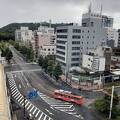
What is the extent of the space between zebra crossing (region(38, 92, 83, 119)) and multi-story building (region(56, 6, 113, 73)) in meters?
26.1

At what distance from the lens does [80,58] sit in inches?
3088

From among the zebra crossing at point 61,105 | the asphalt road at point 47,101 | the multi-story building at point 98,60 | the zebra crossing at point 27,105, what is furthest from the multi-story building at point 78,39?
the zebra crossing at point 61,105

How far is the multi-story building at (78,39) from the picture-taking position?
247 feet

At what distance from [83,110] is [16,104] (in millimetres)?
15302

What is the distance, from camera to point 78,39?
76.8 m

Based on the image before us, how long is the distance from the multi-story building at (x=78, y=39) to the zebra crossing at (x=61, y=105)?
85.5ft

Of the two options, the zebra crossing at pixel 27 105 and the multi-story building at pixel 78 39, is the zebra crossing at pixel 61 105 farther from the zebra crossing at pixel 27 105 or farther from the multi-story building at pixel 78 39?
the multi-story building at pixel 78 39

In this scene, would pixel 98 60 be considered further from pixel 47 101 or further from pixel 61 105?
pixel 47 101

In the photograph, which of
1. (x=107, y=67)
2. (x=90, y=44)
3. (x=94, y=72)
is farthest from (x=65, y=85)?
(x=90, y=44)

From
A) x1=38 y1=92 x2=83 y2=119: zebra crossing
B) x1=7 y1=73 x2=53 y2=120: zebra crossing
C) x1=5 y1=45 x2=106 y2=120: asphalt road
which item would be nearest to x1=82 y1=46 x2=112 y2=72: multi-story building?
x1=5 y1=45 x2=106 y2=120: asphalt road

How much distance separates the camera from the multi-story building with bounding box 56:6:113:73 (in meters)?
75.3

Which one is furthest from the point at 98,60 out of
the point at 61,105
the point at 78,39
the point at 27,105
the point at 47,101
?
the point at 27,105

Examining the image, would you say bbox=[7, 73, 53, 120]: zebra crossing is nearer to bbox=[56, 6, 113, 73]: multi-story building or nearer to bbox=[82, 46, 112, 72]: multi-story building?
bbox=[56, 6, 113, 73]: multi-story building

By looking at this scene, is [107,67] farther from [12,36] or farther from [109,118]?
[12,36]
